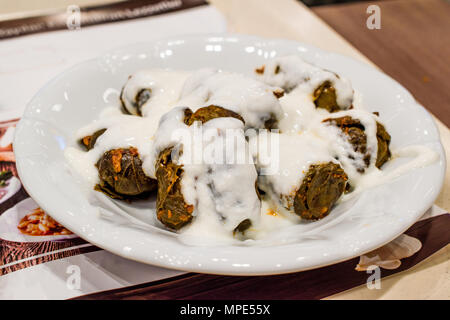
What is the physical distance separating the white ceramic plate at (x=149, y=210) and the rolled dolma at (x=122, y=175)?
0.07m

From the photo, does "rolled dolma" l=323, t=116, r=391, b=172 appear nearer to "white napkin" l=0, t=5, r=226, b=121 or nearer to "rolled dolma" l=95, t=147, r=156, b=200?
"rolled dolma" l=95, t=147, r=156, b=200

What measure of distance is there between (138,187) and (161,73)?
1.59ft

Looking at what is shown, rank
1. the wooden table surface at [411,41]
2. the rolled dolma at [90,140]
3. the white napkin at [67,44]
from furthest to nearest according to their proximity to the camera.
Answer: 1. the wooden table surface at [411,41]
2. the white napkin at [67,44]
3. the rolled dolma at [90,140]

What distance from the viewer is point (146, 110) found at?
4.65 ft

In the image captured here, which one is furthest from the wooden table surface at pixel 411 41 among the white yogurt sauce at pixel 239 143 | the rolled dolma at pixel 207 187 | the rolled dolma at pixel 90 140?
the rolled dolma at pixel 90 140

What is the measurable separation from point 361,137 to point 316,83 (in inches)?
10.3

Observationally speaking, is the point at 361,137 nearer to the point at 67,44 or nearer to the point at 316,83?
the point at 316,83

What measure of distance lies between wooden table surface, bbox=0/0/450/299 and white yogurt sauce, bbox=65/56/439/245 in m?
0.60

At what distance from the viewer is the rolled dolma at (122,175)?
1.21 metres

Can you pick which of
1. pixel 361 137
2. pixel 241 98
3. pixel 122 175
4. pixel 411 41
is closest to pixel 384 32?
pixel 411 41

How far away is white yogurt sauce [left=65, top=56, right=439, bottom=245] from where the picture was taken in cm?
111

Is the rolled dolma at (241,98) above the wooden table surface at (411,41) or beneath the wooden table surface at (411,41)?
beneath

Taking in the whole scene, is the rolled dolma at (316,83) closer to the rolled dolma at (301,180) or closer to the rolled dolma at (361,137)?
the rolled dolma at (361,137)

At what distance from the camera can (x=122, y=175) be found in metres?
1.21
